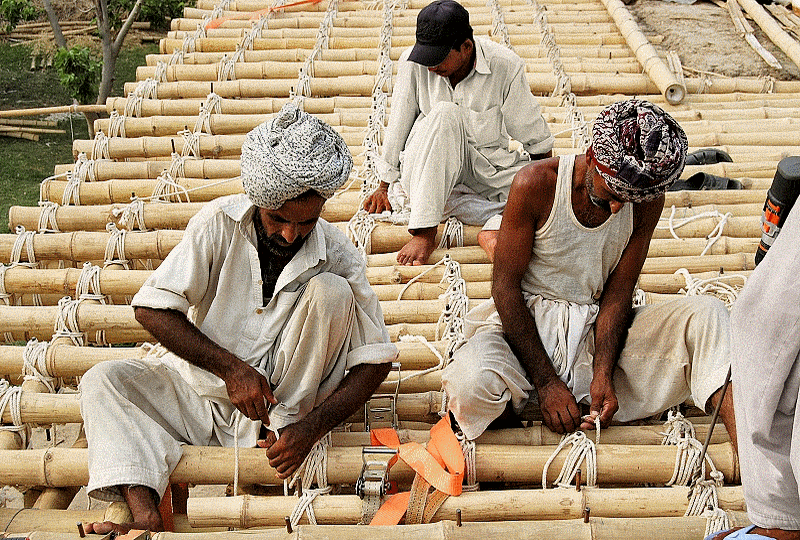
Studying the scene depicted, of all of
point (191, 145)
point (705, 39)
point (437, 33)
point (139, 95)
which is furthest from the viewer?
point (705, 39)

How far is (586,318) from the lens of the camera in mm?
2572

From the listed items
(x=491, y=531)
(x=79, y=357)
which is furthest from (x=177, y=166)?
(x=491, y=531)

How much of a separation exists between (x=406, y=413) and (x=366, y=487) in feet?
1.40

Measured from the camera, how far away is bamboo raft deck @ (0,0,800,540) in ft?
7.15

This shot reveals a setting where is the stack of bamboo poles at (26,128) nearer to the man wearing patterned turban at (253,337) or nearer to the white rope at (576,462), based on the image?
the man wearing patterned turban at (253,337)

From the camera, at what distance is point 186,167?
383 cm

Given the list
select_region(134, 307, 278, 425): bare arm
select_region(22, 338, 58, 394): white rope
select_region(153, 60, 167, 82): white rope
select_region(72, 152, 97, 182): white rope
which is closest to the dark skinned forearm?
select_region(134, 307, 278, 425): bare arm

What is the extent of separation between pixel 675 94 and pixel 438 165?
174cm

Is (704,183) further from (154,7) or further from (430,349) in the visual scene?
(154,7)

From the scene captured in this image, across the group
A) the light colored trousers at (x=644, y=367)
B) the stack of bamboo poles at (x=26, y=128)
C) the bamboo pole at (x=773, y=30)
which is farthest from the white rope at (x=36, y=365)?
the stack of bamboo poles at (x=26, y=128)

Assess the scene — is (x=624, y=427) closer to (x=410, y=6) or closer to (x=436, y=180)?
(x=436, y=180)

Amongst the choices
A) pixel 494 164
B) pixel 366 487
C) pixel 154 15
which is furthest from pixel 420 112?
pixel 154 15

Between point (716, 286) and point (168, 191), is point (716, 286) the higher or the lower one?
the lower one

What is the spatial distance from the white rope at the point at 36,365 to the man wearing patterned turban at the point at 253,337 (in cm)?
50
